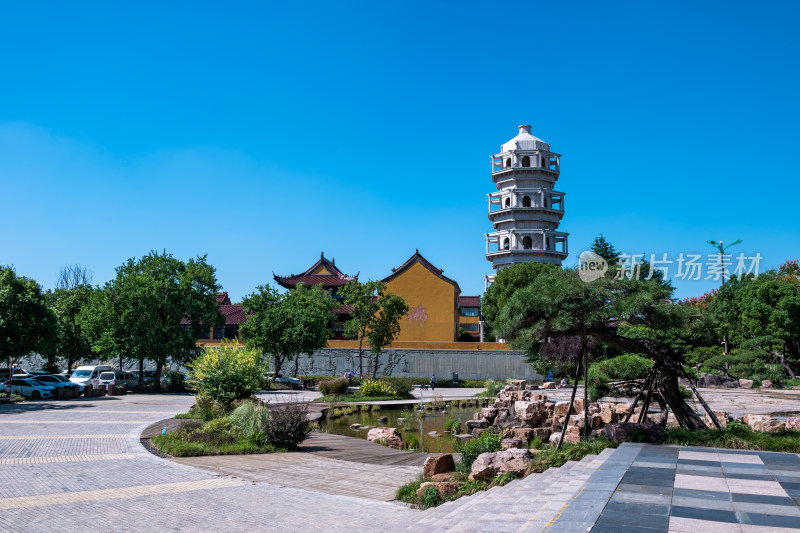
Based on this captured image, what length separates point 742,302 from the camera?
43.3m

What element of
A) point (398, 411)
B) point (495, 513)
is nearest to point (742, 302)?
point (398, 411)

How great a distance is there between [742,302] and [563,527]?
4503 centimetres

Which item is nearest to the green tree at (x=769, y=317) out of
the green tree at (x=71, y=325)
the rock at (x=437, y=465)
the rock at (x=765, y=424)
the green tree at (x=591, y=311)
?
the rock at (x=765, y=424)

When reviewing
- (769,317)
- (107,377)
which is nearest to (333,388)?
(107,377)

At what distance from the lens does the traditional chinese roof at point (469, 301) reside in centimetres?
6278

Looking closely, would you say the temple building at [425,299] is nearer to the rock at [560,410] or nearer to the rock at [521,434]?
the rock at [560,410]

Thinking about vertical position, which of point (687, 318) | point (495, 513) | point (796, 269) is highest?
point (796, 269)

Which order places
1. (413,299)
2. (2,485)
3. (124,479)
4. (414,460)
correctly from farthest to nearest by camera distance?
(413,299)
(414,460)
(124,479)
(2,485)

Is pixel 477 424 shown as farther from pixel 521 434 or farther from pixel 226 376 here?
pixel 226 376

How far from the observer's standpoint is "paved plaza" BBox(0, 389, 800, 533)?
5.86m

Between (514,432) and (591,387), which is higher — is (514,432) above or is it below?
below

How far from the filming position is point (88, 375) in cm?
3319

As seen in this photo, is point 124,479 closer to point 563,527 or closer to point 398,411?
point 563,527

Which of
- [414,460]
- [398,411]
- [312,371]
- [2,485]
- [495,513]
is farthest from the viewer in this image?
[312,371]
